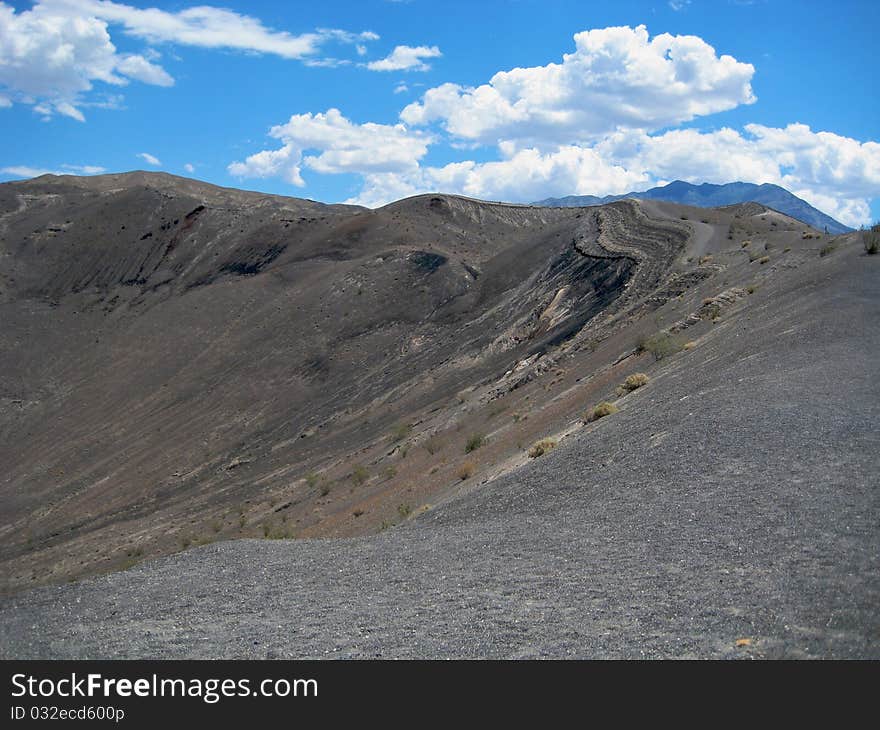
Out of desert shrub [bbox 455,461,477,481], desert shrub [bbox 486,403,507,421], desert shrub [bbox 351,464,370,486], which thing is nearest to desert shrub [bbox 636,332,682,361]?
desert shrub [bbox 486,403,507,421]

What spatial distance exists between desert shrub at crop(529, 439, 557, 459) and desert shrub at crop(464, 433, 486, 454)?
5622mm

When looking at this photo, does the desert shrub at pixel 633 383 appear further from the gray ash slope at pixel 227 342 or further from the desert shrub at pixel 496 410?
the gray ash slope at pixel 227 342

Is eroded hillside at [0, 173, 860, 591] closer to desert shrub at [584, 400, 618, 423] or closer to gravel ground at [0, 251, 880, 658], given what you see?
desert shrub at [584, 400, 618, 423]

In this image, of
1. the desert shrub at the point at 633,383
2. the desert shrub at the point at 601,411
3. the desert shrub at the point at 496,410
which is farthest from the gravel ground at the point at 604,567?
the desert shrub at the point at 496,410

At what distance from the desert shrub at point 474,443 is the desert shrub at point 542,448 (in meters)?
5.62

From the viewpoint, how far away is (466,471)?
20906 mm

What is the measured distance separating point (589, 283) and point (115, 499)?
25.6m

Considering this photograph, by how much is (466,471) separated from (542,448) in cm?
309

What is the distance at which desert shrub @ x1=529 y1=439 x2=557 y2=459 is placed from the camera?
1830 cm

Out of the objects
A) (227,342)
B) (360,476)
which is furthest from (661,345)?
(227,342)

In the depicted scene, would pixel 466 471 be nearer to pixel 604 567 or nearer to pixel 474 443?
pixel 474 443

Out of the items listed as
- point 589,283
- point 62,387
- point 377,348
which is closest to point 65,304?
point 62,387

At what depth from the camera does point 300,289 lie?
6525 centimetres
